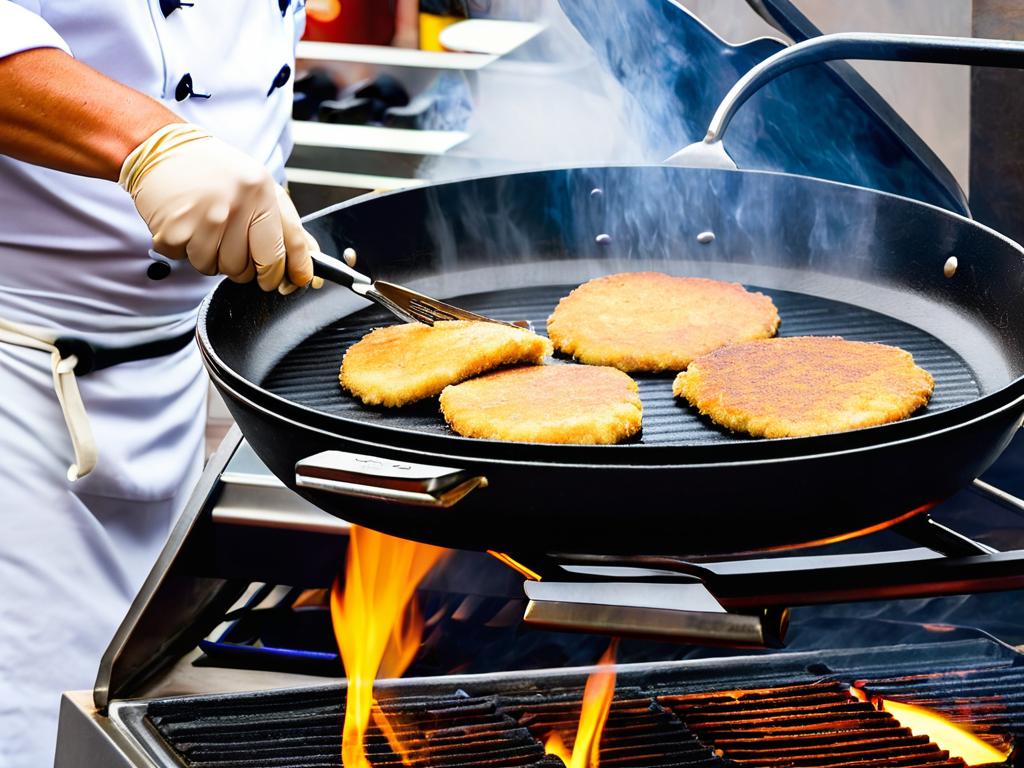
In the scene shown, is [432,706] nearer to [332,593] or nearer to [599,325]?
[332,593]

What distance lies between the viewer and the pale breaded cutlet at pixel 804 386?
137 cm

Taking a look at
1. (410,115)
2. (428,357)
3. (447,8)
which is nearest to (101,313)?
(428,357)

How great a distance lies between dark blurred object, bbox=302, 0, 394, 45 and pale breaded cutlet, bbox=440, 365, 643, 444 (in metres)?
2.88

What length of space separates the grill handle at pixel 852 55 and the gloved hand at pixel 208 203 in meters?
0.66

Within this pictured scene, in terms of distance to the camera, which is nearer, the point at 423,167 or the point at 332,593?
the point at 332,593

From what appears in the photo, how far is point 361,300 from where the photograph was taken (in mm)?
1901

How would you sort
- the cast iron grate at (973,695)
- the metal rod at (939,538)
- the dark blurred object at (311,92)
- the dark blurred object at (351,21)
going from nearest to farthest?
the metal rod at (939,538) → the cast iron grate at (973,695) → the dark blurred object at (311,92) → the dark blurred object at (351,21)

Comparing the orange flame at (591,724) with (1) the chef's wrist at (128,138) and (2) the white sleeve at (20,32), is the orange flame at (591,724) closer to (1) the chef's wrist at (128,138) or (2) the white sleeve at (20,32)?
(1) the chef's wrist at (128,138)

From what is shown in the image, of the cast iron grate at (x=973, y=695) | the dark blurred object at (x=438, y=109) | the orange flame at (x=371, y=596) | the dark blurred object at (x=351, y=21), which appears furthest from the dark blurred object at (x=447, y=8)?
the cast iron grate at (x=973, y=695)

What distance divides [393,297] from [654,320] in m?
0.40

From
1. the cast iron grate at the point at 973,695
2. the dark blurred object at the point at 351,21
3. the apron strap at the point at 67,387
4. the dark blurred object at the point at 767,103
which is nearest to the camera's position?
the cast iron grate at the point at 973,695

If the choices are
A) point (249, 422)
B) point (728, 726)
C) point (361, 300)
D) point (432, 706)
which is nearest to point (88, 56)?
point (361, 300)

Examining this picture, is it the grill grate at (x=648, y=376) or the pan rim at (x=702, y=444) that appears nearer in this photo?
the pan rim at (x=702, y=444)

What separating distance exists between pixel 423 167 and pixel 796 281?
1727mm
